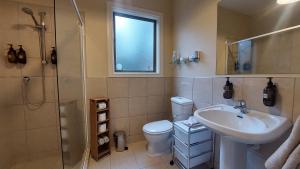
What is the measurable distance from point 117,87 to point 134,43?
0.79m

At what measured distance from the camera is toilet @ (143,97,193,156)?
1.89 metres

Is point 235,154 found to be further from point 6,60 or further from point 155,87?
point 6,60

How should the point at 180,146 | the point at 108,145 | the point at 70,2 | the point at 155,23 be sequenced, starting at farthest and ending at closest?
the point at 155,23, the point at 108,145, the point at 180,146, the point at 70,2

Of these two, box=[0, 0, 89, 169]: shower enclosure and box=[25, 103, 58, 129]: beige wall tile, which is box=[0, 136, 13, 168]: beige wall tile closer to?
box=[0, 0, 89, 169]: shower enclosure

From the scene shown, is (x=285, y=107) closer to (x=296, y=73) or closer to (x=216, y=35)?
(x=296, y=73)

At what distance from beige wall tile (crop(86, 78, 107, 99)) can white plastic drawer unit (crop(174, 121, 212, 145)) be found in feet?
3.78

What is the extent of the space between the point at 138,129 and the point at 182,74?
1139 mm

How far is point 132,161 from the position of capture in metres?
1.87

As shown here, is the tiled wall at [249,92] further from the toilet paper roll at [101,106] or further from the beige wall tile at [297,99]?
the toilet paper roll at [101,106]

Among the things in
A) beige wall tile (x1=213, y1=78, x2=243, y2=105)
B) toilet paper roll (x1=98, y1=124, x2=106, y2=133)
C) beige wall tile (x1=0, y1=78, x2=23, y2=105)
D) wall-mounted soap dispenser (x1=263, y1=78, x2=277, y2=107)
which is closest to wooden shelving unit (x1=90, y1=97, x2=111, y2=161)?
toilet paper roll (x1=98, y1=124, x2=106, y2=133)

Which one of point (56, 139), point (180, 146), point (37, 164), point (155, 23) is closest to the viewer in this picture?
point (180, 146)

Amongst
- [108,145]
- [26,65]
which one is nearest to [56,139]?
[108,145]

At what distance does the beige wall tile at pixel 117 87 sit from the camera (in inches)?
84.3

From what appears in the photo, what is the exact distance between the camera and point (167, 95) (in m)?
2.54
